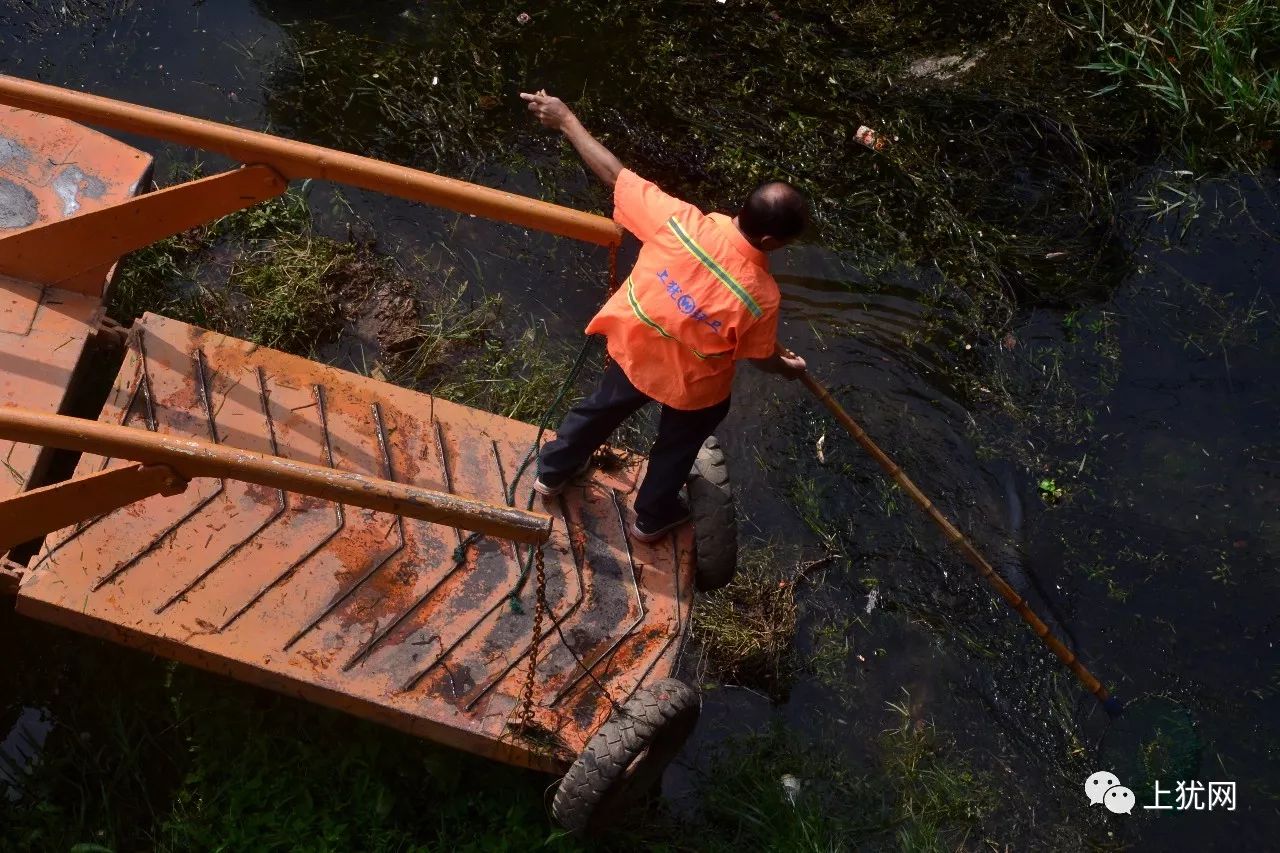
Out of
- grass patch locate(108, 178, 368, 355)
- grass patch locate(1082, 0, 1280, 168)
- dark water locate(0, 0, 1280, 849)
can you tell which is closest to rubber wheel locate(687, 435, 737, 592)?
dark water locate(0, 0, 1280, 849)

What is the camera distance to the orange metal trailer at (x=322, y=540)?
393 cm

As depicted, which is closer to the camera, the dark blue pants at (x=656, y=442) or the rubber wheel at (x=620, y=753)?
the rubber wheel at (x=620, y=753)

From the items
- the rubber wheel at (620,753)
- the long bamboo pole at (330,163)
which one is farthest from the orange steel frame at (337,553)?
the rubber wheel at (620,753)

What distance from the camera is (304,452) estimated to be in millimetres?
4406

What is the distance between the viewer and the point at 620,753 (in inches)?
148

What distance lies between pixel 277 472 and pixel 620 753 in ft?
4.64

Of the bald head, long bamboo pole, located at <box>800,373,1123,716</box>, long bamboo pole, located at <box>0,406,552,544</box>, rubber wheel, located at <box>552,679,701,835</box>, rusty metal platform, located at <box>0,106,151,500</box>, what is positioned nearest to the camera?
long bamboo pole, located at <box>0,406,552,544</box>

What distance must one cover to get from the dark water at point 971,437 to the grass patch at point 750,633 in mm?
104

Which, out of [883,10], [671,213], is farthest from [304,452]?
[883,10]

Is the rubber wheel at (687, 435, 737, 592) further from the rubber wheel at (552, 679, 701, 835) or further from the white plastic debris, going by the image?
the white plastic debris

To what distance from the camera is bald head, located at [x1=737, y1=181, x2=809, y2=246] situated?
3594mm

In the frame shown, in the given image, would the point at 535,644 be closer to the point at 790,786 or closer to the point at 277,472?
the point at 277,472

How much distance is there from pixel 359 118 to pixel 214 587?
3.23 meters

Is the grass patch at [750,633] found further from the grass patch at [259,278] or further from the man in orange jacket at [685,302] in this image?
the grass patch at [259,278]
